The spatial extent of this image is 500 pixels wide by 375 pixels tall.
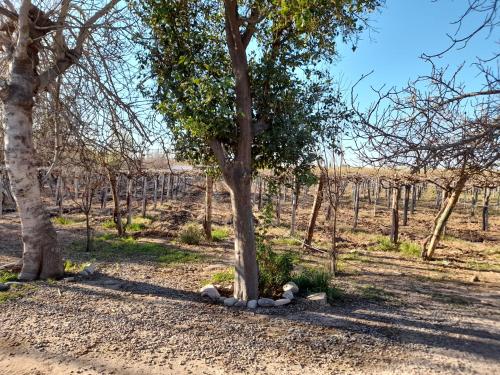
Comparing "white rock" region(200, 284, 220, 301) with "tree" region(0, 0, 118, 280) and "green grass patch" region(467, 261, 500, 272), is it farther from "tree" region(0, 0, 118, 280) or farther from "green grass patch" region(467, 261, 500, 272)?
"green grass patch" region(467, 261, 500, 272)

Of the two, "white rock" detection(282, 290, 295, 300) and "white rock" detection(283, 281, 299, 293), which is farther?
"white rock" detection(283, 281, 299, 293)

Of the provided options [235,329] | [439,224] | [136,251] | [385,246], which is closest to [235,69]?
[235,329]

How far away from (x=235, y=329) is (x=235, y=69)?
3371 mm

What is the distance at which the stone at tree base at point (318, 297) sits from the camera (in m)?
5.97

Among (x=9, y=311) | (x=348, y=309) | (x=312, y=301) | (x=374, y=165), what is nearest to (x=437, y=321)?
(x=348, y=309)

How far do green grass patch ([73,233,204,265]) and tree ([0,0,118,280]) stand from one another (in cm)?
235

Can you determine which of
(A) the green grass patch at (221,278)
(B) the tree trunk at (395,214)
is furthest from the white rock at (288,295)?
(B) the tree trunk at (395,214)

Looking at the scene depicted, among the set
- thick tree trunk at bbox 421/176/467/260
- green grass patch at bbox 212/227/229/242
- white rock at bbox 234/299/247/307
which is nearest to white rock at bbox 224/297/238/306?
white rock at bbox 234/299/247/307

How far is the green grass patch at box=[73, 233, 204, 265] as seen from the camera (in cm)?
902

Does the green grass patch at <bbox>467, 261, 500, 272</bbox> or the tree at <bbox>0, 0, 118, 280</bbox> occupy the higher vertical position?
the tree at <bbox>0, 0, 118, 280</bbox>

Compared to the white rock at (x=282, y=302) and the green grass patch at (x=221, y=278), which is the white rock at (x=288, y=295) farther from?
the green grass patch at (x=221, y=278)

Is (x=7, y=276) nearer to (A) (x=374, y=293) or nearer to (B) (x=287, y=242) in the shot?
(A) (x=374, y=293)

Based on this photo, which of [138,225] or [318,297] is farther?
[138,225]

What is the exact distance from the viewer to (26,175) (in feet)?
19.7
